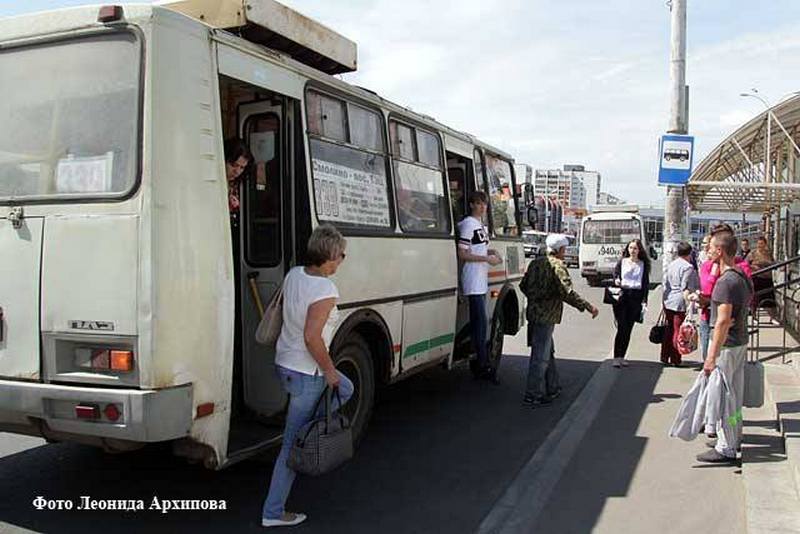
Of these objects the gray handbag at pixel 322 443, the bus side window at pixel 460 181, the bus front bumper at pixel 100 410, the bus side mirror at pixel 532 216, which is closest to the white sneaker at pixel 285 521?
the gray handbag at pixel 322 443

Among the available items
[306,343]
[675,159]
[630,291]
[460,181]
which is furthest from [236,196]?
[675,159]

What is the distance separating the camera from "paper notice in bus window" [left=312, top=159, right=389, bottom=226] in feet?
16.7

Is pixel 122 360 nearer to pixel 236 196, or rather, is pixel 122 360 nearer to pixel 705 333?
pixel 236 196

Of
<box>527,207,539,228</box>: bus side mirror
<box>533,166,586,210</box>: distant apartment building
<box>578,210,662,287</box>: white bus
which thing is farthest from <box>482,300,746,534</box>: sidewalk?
<box>533,166,586,210</box>: distant apartment building

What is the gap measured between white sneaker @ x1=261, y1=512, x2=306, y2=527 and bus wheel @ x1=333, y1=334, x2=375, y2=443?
1.22m

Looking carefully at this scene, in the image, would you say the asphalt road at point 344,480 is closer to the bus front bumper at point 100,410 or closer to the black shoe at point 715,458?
the bus front bumper at point 100,410

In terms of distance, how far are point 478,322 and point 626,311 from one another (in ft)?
9.27

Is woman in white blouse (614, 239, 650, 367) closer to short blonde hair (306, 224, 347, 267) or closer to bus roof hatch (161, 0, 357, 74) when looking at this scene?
bus roof hatch (161, 0, 357, 74)

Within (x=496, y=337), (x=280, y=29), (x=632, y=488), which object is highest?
(x=280, y=29)

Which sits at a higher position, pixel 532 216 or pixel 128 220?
pixel 532 216

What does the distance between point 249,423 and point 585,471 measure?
2591 millimetres

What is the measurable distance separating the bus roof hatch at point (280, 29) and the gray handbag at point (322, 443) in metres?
2.50

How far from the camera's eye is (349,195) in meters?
5.45

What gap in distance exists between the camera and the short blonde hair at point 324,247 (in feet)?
13.4
